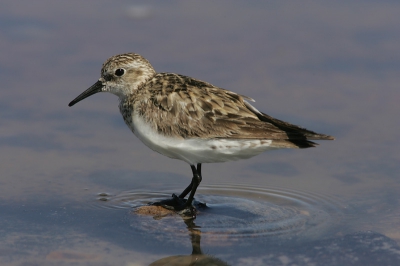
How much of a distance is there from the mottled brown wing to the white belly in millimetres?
72

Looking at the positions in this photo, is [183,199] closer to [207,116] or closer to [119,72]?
[207,116]

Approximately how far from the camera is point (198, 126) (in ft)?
28.8

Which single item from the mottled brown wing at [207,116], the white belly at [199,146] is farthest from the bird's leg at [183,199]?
the mottled brown wing at [207,116]

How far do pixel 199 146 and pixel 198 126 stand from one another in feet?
0.75

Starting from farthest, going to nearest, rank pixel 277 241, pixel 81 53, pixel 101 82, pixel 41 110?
pixel 81 53 → pixel 41 110 → pixel 101 82 → pixel 277 241

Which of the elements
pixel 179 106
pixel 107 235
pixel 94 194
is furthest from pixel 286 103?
pixel 107 235

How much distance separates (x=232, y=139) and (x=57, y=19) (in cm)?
632

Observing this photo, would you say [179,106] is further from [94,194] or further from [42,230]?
[42,230]

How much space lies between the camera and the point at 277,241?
310 inches

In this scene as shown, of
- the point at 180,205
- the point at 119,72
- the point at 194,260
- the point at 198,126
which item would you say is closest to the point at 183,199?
the point at 180,205

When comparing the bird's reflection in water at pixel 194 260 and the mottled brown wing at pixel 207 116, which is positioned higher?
the mottled brown wing at pixel 207 116

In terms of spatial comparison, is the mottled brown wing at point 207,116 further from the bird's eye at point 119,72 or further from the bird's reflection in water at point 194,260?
the bird's reflection in water at point 194,260

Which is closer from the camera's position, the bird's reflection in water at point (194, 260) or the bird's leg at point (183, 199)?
the bird's reflection in water at point (194, 260)

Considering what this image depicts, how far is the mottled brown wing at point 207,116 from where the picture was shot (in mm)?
8461
